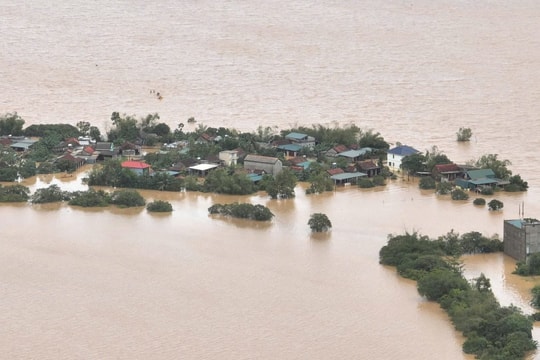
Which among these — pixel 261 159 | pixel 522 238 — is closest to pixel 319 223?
pixel 522 238

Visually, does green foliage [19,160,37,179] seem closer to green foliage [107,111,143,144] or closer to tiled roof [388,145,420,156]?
green foliage [107,111,143,144]

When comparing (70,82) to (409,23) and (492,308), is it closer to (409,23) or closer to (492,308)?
(409,23)

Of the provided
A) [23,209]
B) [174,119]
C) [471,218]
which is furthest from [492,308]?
[174,119]

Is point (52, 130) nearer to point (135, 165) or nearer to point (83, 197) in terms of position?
point (135, 165)

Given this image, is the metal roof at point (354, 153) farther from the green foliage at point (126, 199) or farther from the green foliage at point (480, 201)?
the green foliage at point (126, 199)

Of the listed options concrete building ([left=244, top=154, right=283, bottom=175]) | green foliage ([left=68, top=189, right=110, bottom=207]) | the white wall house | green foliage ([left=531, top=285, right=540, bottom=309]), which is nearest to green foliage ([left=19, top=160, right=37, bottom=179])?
green foliage ([left=68, top=189, right=110, bottom=207])

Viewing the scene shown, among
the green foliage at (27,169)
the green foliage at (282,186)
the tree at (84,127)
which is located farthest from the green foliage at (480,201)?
the tree at (84,127)
